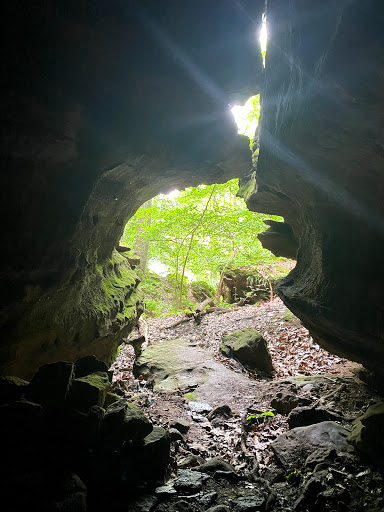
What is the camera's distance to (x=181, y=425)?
4555mm

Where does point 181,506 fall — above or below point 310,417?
below

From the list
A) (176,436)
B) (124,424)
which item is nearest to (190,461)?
(176,436)

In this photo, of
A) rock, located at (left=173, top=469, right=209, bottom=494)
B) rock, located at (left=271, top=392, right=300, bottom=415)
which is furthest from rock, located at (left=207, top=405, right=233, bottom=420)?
rock, located at (left=173, top=469, right=209, bottom=494)

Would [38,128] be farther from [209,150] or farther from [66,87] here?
[209,150]

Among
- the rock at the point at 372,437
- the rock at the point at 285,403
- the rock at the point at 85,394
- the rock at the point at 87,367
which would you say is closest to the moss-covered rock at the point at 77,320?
the rock at the point at 87,367

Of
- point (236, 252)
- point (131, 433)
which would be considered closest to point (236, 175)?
point (131, 433)

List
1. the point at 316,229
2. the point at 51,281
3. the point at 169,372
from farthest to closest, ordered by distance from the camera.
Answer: the point at 169,372
the point at 316,229
the point at 51,281

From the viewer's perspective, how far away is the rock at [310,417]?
13.9 ft

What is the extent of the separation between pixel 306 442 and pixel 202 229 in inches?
442

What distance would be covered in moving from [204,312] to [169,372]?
706cm

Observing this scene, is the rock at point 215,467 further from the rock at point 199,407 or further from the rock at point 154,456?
the rock at point 199,407

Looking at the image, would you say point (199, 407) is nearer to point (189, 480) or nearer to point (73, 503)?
point (189, 480)

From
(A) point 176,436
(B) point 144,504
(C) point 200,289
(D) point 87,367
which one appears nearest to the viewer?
(B) point 144,504

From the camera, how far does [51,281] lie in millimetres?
4121
